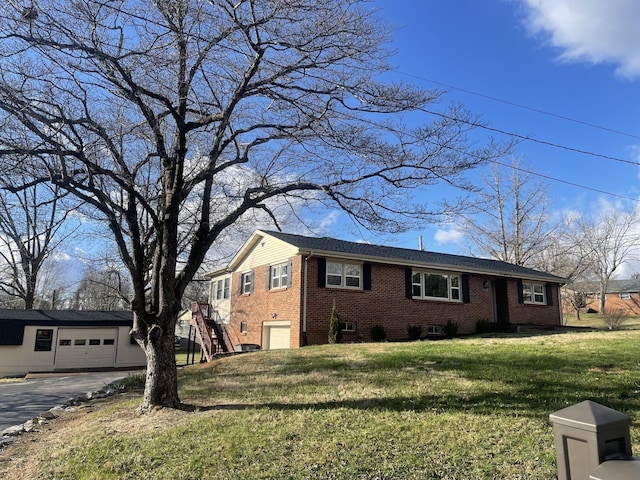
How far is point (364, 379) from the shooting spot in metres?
8.52

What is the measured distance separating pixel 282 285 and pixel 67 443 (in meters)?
12.1

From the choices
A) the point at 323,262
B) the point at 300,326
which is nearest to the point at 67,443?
the point at 300,326

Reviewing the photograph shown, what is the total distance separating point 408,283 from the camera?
61.8 feet

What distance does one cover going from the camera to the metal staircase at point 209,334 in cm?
2127

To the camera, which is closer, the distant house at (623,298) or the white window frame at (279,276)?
the white window frame at (279,276)

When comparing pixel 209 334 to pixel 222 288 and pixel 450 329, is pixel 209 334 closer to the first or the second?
pixel 222 288

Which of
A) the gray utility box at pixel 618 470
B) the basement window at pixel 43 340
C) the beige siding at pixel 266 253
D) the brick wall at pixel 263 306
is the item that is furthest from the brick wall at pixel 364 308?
the gray utility box at pixel 618 470

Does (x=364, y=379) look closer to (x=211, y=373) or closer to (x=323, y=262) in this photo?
(x=211, y=373)

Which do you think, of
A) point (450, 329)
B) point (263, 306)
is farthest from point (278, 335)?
point (450, 329)

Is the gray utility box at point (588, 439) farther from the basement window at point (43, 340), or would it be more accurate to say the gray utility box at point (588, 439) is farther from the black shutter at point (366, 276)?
the basement window at point (43, 340)

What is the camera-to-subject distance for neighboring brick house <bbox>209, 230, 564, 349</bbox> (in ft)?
55.5

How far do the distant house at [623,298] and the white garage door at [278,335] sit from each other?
4156 centimetres

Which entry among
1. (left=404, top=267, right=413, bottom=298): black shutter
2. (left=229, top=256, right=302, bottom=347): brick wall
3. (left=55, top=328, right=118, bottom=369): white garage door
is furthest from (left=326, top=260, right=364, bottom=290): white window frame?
(left=55, top=328, right=118, bottom=369): white garage door

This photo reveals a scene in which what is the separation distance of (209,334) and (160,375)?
13820 mm
